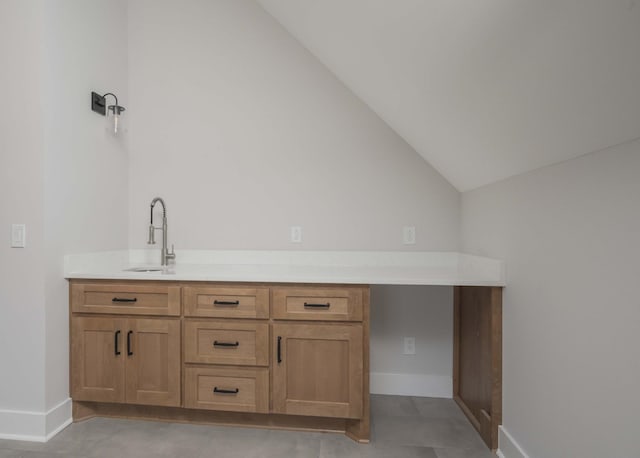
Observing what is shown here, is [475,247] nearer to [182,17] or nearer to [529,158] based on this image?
[529,158]

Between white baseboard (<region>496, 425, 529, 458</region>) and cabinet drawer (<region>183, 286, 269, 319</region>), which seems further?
cabinet drawer (<region>183, 286, 269, 319</region>)

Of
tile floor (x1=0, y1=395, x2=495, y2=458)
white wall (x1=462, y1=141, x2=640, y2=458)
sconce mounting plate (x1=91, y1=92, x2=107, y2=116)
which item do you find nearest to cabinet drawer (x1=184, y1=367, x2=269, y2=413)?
tile floor (x1=0, y1=395, x2=495, y2=458)

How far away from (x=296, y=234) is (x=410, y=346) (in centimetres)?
110

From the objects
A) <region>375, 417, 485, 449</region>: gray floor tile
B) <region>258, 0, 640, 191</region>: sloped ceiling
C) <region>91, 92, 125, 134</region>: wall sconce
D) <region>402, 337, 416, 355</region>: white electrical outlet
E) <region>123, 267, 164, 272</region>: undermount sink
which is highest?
<region>91, 92, 125, 134</region>: wall sconce

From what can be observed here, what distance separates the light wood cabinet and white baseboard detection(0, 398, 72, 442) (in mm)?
146

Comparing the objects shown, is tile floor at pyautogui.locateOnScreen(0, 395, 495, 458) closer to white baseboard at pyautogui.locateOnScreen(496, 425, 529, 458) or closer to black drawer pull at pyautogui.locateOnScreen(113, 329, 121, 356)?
white baseboard at pyautogui.locateOnScreen(496, 425, 529, 458)

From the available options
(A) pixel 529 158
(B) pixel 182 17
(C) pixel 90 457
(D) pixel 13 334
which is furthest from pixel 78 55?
(A) pixel 529 158

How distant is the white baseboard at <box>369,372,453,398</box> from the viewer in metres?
2.49

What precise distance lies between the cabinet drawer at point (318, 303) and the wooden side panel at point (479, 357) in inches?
26.5

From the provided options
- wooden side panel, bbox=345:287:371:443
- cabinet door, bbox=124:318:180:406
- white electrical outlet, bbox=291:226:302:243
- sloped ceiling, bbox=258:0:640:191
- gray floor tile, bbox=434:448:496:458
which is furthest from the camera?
white electrical outlet, bbox=291:226:302:243

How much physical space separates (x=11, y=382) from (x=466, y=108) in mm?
2692

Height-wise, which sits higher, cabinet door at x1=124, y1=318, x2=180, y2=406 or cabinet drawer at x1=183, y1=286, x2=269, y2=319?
cabinet drawer at x1=183, y1=286, x2=269, y2=319

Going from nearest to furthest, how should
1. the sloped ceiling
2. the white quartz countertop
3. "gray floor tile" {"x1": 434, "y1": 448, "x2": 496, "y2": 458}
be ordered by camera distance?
1. the sloped ceiling
2. "gray floor tile" {"x1": 434, "y1": 448, "x2": 496, "y2": 458}
3. the white quartz countertop

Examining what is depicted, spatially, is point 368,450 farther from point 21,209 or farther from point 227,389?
point 21,209
